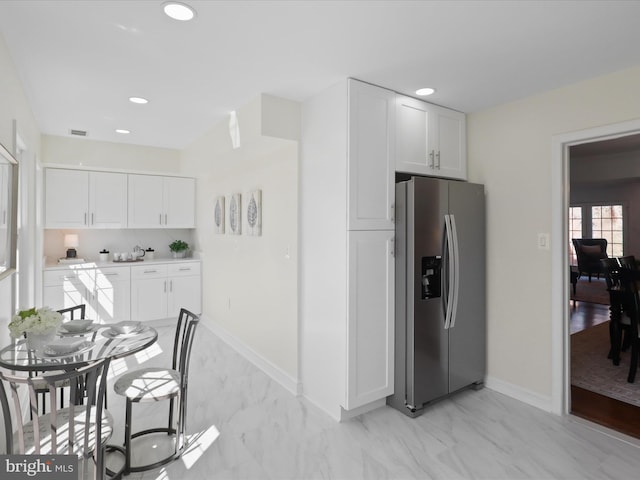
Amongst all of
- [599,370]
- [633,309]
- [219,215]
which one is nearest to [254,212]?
[219,215]

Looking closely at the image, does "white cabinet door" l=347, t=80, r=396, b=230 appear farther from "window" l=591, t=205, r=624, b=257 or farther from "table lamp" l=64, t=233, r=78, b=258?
"window" l=591, t=205, r=624, b=257

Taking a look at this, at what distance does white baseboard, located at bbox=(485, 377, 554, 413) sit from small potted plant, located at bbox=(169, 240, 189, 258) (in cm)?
445

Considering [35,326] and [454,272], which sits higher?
[454,272]

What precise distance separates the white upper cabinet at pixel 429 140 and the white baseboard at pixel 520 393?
187 cm

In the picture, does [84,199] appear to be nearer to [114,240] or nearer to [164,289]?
[114,240]

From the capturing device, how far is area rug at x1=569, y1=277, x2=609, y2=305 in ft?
22.5

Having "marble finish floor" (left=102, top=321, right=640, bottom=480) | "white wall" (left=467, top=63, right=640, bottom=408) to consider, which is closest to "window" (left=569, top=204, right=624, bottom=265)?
"white wall" (left=467, top=63, right=640, bottom=408)

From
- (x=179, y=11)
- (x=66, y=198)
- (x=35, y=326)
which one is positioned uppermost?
(x=179, y=11)

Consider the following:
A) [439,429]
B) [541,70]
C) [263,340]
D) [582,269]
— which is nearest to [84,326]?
[263,340]

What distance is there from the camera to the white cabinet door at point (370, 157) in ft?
8.95

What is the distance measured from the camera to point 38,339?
6.57ft

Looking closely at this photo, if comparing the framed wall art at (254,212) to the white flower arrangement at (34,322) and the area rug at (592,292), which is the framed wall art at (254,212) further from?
the area rug at (592,292)

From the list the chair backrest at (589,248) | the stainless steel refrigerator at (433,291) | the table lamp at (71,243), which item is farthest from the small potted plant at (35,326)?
the chair backrest at (589,248)

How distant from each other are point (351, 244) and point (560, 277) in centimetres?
166
